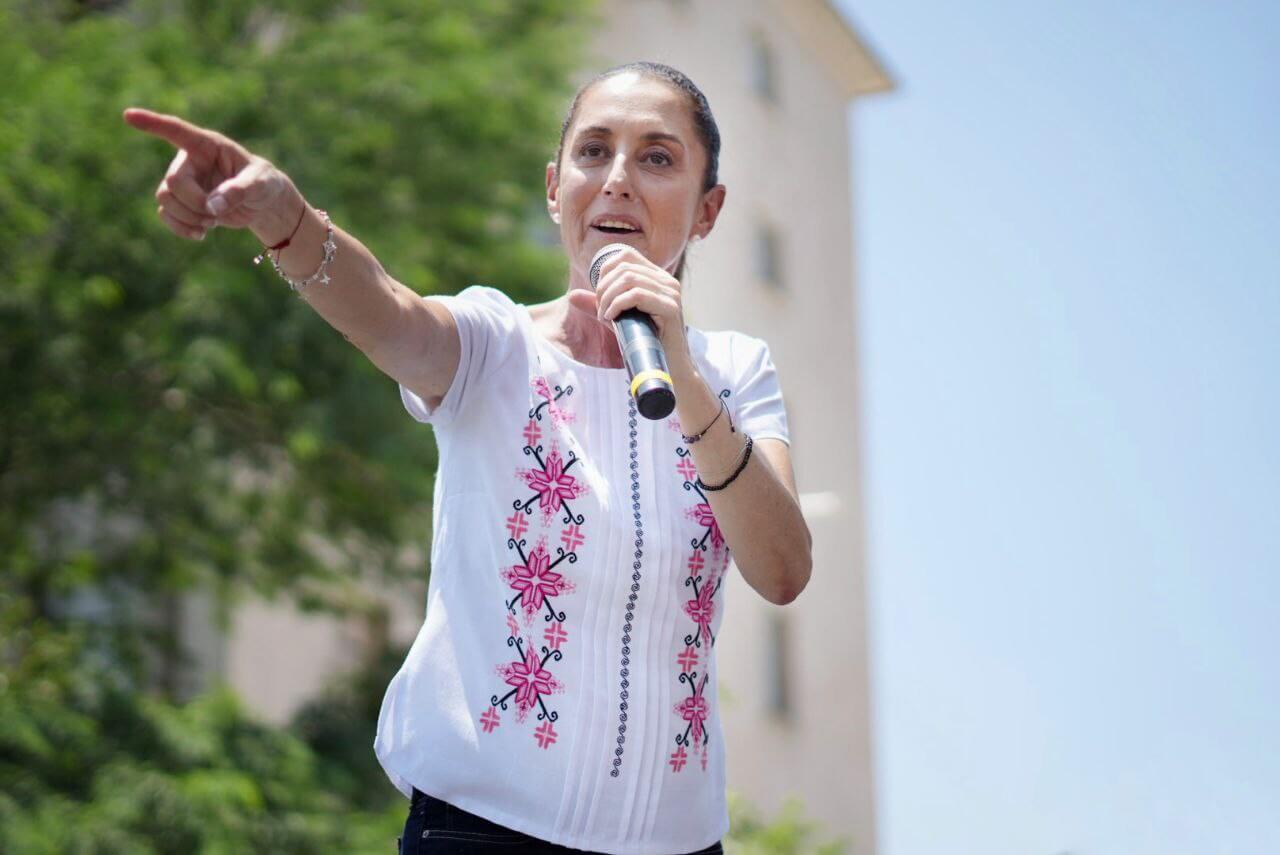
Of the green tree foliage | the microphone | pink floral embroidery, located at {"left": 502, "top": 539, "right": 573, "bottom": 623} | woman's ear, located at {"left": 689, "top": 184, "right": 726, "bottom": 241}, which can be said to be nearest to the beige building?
the green tree foliage

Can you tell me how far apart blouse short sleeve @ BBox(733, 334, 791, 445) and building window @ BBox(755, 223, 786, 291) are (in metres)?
15.9

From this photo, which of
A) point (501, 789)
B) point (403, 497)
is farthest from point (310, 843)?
point (501, 789)

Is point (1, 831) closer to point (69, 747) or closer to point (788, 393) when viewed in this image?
point (69, 747)

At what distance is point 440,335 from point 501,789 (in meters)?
0.55

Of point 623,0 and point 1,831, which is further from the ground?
point 623,0

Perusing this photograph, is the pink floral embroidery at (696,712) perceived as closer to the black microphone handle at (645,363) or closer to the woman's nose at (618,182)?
the black microphone handle at (645,363)

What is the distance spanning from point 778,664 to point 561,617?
1581cm

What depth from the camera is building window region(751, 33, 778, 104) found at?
18.5m

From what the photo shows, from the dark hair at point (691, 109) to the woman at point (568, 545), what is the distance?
0.38ft

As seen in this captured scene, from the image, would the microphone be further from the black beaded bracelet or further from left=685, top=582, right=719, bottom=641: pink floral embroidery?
left=685, top=582, right=719, bottom=641: pink floral embroidery

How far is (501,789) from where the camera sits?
1.83m

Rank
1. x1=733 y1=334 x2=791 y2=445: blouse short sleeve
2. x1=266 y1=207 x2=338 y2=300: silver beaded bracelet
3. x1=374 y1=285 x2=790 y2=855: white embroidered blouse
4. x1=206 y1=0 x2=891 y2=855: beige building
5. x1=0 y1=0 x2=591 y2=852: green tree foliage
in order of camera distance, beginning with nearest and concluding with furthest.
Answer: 1. x1=266 y1=207 x2=338 y2=300: silver beaded bracelet
2. x1=374 y1=285 x2=790 y2=855: white embroidered blouse
3. x1=733 y1=334 x2=791 y2=445: blouse short sleeve
4. x1=0 y1=0 x2=591 y2=852: green tree foliage
5. x1=206 y1=0 x2=891 y2=855: beige building

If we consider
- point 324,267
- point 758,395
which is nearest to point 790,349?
point 758,395

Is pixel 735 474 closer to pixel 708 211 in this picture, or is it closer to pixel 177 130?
pixel 708 211
